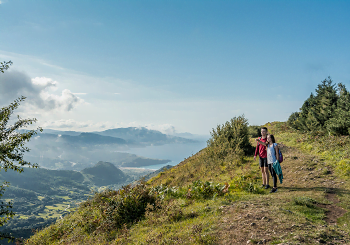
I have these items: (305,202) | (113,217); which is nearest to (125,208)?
(113,217)

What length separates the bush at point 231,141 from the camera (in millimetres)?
16030

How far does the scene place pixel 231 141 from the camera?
1625 centimetres

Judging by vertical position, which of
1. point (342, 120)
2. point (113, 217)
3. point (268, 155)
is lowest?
point (113, 217)

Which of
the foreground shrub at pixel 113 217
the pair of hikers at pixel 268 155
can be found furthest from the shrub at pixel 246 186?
the foreground shrub at pixel 113 217

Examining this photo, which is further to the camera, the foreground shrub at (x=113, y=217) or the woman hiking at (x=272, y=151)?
the woman hiking at (x=272, y=151)

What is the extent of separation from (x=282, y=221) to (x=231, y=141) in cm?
1153

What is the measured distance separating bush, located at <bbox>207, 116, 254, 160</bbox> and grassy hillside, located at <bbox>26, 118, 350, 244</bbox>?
2179mm

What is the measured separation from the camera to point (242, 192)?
8.87m

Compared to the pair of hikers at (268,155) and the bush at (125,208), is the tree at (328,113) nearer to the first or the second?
the pair of hikers at (268,155)

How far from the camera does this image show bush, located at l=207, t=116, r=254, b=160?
16.0 metres

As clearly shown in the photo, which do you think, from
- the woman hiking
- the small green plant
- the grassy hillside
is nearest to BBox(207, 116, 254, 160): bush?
the grassy hillside

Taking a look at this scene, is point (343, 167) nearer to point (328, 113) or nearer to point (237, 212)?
point (237, 212)

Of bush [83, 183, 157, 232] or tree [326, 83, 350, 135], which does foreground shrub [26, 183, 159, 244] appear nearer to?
bush [83, 183, 157, 232]

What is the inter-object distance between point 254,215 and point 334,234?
1833mm
